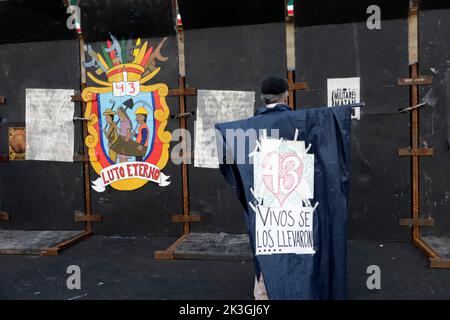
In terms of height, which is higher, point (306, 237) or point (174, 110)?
point (174, 110)

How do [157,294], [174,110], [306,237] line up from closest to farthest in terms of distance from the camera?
[306,237], [157,294], [174,110]

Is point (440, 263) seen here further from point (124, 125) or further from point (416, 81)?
point (124, 125)

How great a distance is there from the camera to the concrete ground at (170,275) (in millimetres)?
3473

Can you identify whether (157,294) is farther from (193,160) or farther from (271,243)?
(193,160)

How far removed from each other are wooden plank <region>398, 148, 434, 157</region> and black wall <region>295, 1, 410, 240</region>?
6 cm

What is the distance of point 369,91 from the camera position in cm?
462

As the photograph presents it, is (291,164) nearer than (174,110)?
Yes

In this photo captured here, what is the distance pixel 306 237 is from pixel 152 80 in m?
3.02

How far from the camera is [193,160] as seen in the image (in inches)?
199

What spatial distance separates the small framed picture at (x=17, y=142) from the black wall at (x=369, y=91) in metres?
3.62

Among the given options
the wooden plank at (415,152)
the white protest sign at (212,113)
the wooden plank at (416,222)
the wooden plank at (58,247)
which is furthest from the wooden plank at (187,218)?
the wooden plank at (415,152)

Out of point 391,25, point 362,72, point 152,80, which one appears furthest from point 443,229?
point 152,80

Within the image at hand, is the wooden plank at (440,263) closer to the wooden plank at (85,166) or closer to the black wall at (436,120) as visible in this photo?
the black wall at (436,120)

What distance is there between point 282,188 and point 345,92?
2.14 metres
